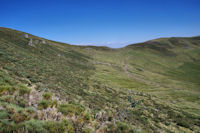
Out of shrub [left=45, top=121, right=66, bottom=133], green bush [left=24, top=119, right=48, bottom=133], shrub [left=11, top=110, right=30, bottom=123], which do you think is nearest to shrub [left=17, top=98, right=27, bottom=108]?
shrub [left=11, top=110, right=30, bottom=123]

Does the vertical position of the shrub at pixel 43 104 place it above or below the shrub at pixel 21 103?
below

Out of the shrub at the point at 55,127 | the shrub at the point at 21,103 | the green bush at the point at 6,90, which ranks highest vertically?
the green bush at the point at 6,90

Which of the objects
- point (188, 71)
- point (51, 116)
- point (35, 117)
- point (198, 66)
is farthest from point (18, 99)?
point (198, 66)

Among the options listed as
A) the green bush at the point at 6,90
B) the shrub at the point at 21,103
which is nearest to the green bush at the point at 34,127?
the shrub at the point at 21,103

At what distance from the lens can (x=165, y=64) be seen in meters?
136

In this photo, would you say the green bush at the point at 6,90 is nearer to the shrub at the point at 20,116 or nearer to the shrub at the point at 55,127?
the shrub at the point at 20,116

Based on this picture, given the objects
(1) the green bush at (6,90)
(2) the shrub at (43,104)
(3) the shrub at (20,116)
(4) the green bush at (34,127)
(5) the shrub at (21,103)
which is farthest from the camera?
(1) the green bush at (6,90)

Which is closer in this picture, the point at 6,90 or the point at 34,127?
the point at 34,127

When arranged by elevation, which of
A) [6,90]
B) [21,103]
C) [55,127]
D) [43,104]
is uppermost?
[6,90]

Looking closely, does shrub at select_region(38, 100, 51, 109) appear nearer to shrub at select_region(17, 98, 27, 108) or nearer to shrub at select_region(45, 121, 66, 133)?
shrub at select_region(17, 98, 27, 108)

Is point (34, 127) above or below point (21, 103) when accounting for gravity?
below

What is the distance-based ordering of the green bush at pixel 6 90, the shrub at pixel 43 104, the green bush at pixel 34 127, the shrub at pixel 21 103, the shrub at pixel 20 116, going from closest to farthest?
the green bush at pixel 34 127 → the shrub at pixel 20 116 → the shrub at pixel 21 103 → the shrub at pixel 43 104 → the green bush at pixel 6 90

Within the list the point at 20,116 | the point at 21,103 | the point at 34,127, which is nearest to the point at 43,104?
the point at 21,103

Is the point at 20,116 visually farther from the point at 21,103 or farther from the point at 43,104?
the point at 43,104
